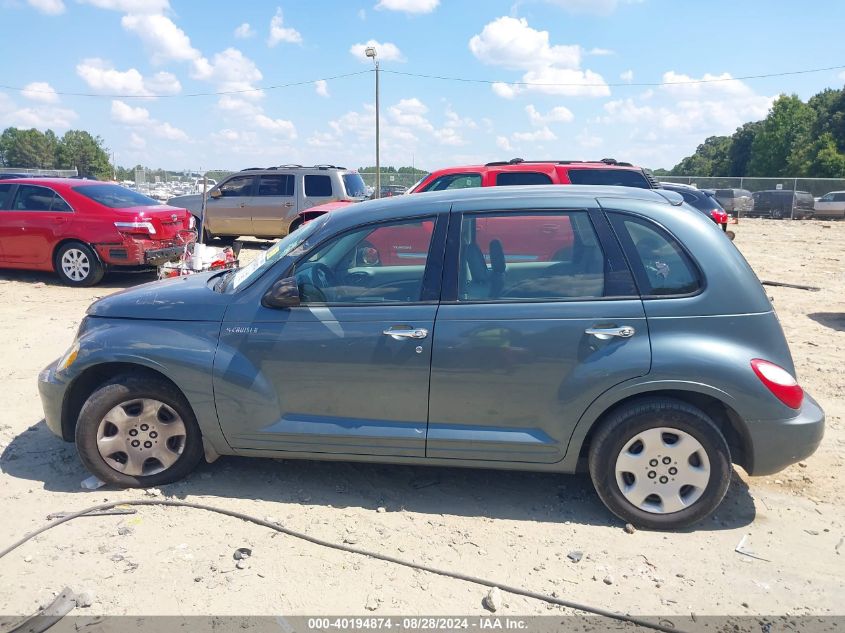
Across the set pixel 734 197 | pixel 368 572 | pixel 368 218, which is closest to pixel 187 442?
pixel 368 572

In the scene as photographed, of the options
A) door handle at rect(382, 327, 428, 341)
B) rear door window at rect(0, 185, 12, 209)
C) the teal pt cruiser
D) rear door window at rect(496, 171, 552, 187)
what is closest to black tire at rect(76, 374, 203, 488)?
the teal pt cruiser

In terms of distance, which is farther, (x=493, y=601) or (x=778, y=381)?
(x=778, y=381)

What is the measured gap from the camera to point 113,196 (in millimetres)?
10719

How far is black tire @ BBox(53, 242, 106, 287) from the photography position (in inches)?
410

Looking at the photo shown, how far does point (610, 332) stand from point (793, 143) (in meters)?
74.0

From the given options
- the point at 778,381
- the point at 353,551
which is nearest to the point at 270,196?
the point at 353,551

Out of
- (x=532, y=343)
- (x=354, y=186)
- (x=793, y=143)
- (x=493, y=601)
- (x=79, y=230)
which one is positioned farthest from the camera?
(x=793, y=143)

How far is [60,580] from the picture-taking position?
10.4 ft

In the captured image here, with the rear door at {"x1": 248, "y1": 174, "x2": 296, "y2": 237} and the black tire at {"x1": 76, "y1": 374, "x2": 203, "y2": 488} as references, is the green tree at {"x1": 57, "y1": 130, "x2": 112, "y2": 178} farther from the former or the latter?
the black tire at {"x1": 76, "y1": 374, "x2": 203, "y2": 488}

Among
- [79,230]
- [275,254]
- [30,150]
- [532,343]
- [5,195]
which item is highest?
[30,150]

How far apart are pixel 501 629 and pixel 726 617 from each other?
100cm

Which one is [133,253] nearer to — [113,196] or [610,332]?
[113,196]

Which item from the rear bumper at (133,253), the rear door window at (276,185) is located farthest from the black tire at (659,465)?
the rear door window at (276,185)

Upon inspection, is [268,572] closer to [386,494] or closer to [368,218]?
[386,494]
